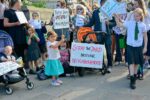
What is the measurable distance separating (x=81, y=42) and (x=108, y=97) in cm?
199

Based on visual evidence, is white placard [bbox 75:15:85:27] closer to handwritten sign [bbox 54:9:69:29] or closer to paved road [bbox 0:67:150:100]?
handwritten sign [bbox 54:9:69:29]

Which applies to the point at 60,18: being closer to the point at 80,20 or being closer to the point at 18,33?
the point at 80,20

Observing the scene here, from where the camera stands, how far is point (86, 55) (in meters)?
8.20

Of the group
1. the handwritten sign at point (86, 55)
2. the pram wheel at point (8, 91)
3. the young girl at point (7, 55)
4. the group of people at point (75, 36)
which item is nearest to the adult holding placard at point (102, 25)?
the group of people at point (75, 36)

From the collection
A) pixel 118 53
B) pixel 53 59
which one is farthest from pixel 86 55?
pixel 118 53

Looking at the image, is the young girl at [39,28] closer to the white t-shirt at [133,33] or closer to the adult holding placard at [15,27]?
the adult holding placard at [15,27]

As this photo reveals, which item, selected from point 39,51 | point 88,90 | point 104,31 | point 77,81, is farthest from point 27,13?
point 88,90

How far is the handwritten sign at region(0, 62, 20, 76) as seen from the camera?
686 cm

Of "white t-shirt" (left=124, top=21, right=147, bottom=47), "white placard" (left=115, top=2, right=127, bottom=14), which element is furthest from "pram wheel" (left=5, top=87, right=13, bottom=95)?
"white placard" (left=115, top=2, right=127, bottom=14)

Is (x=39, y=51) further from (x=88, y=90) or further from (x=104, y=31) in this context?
(x=88, y=90)

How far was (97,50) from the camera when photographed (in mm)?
8164

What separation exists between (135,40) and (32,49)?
2729 mm

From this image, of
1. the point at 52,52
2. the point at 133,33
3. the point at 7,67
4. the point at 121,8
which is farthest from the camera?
the point at 121,8

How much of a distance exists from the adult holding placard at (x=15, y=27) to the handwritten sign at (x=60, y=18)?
0.93 m
